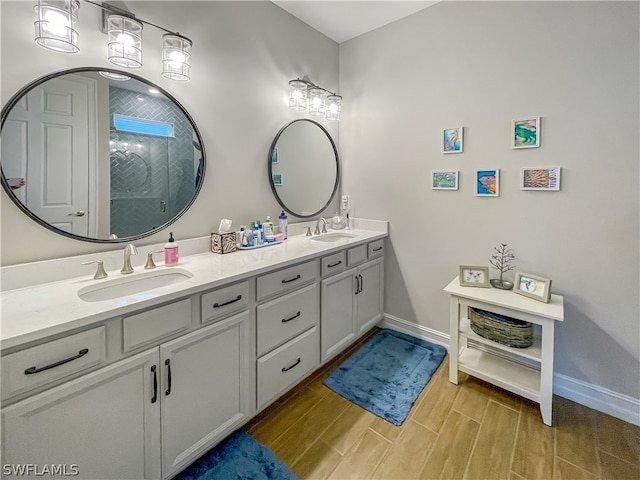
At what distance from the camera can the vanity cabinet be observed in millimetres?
2043

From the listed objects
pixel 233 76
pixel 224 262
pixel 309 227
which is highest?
pixel 233 76

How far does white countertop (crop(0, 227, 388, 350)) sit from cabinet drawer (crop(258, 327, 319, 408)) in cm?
50

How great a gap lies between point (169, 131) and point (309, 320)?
1401 millimetres

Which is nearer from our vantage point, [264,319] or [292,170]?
[264,319]

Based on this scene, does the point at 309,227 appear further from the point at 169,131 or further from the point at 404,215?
the point at 169,131

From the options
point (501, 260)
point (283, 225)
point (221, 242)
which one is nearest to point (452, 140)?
point (501, 260)

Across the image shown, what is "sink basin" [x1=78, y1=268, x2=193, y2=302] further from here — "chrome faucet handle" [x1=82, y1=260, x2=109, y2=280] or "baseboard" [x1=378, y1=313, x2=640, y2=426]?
"baseboard" [x1=378, y1=313, x2=640, y2=426]

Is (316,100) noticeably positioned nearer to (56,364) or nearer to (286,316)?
(286,316)

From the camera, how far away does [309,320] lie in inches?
74.9

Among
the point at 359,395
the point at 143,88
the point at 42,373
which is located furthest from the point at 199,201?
the point at 359,395

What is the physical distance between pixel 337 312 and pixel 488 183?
1.38 metres

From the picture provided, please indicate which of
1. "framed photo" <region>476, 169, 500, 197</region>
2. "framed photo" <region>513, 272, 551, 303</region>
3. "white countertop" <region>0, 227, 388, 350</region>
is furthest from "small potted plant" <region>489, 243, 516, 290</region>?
"white countertop" <region>0, 227, 388, 350</region>

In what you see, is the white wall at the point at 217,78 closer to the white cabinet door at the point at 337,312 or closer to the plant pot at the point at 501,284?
the white cabinet door at the point at 337,312

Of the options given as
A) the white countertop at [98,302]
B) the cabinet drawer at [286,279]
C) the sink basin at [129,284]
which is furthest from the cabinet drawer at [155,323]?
the cabinet drawer at [286,279]
